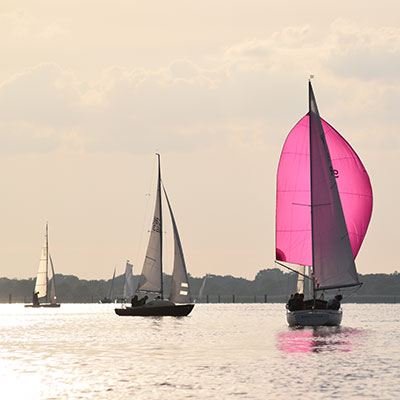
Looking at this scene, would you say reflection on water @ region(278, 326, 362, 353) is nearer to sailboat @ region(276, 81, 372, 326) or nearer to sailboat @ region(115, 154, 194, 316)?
sailboat @ region(276, 81, 372, 326)

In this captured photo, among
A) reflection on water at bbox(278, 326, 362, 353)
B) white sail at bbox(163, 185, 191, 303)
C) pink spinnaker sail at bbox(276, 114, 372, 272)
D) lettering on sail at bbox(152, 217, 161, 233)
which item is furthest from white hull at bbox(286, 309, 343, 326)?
lettering on sail at bbox(152, 217, 161, 233)

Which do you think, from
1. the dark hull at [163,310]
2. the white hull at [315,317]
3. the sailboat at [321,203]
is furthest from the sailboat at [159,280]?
the white hull at [315,317]

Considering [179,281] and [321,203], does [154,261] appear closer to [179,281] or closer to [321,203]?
[179,281]

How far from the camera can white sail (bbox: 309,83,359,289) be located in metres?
70.0

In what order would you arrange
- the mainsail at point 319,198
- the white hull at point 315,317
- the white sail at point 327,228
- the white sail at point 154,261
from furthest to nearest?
1. the white sail at point 154,261
2. the mainsail at point 319,198
3. the white sail at point 327,228
4. the white hull at point 315,317

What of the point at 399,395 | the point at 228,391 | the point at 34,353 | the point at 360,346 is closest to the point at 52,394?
the point at 228,391

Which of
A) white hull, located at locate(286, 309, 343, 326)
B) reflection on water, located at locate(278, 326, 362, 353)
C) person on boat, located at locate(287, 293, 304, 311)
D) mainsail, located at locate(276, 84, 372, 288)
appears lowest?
reflection on water, located at locate(278, 326, 362, 353)

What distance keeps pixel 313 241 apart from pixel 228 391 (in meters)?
38.5

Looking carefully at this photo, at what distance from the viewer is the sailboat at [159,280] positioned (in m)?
91.9

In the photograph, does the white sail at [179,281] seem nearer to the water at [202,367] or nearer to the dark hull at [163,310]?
the dark hull at [163,310]

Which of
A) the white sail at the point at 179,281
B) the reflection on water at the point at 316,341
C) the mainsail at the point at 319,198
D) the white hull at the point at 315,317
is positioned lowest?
the reflection on water at the point at 316,341

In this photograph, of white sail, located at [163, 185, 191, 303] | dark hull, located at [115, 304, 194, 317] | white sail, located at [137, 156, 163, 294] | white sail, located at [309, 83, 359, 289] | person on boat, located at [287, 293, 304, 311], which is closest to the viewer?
person on boat, located at [287, 293, 304, 311]

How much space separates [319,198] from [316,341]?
15.6 m

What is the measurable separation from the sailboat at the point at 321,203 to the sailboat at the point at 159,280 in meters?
22.1
